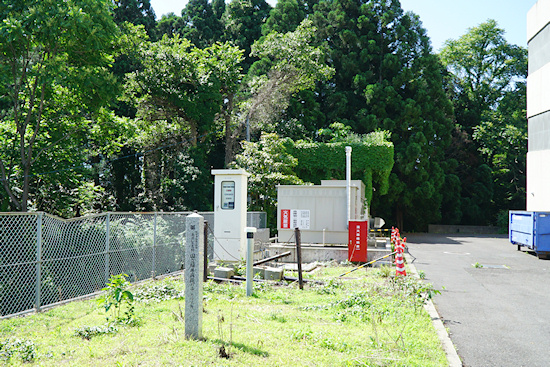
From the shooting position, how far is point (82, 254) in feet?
40.9

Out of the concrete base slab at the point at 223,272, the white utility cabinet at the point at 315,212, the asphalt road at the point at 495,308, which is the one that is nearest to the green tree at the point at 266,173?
the white utility cabinet at the point at 315,212

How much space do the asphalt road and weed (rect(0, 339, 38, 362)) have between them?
5104 millimetres

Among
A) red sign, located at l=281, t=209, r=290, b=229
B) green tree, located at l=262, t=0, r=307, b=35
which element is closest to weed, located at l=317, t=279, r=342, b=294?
red sign, located at l=281, t=209, r=290, b=229

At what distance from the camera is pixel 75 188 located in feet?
65.9

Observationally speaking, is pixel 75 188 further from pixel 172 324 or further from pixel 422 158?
pixel 422 158

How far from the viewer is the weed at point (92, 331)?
6.34 m

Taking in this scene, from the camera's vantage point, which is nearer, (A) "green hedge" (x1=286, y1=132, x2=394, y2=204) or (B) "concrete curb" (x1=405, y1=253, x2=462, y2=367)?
(B) "concrete curb" (x1=405, y1=253, x2=462, y2=367)

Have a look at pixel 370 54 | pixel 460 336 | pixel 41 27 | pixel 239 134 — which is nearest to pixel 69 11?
pixel 41 27

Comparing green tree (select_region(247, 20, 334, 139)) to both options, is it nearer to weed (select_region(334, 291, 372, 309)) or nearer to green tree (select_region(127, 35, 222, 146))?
green tree (select_region(127, 35, 222, 146))

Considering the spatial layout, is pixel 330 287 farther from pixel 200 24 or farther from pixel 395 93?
pixel 200 24

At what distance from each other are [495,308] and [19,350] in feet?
26.3

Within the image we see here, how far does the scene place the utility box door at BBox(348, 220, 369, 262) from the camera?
50.8 ft

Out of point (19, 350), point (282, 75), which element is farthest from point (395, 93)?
point (19, 350)

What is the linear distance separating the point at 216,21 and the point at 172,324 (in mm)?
37571
